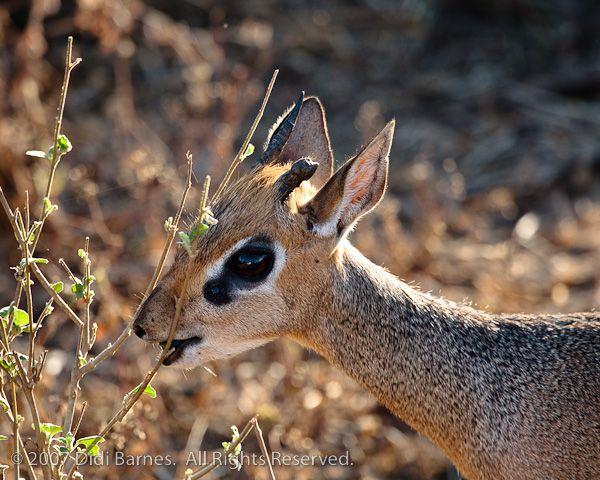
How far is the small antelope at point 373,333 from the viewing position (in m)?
3.36

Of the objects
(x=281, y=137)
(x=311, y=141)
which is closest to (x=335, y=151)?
(x=311, y=141)

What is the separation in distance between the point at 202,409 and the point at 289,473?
2.19 feet

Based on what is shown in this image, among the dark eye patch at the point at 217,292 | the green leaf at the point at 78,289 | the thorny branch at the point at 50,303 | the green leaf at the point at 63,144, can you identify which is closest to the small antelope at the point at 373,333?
the dark eye patch at the point at 217,292

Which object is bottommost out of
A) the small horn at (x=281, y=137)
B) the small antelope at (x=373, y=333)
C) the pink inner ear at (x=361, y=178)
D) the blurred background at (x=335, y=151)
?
the blurred background at (x=335, y=151)

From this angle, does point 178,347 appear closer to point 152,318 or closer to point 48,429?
point 152,318

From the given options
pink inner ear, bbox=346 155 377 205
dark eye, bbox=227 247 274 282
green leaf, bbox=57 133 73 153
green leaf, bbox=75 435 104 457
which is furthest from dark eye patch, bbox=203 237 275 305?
green leaf, bbox=57 133 73 153

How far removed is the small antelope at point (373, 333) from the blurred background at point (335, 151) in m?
0.72

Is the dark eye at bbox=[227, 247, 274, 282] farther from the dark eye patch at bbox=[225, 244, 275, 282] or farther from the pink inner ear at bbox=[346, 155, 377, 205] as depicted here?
the pink inner ear at bbox=[346, 155, 377, 205]

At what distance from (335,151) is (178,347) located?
4415mm

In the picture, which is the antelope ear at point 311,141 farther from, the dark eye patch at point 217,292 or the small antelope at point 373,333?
the dark eye patch at point 217,292

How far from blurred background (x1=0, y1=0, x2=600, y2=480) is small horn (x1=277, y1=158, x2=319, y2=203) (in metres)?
0.92

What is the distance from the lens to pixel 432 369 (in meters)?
3.51

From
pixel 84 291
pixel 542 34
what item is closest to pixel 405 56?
pixel 542 34

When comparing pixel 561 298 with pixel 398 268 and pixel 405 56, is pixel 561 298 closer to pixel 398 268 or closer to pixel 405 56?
pixel 398 268
